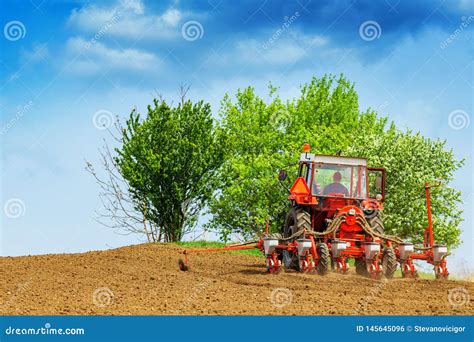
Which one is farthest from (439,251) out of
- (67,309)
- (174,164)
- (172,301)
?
(174,164)

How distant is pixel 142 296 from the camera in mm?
13062

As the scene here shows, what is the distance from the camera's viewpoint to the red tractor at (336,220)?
1611 centimetres

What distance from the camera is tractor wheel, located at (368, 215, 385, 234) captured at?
58.0ft

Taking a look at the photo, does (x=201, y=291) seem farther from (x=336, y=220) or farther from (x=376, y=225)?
(x=376, y=225)

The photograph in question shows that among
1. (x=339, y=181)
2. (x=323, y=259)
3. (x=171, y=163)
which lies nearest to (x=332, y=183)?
(x=339, y=181)

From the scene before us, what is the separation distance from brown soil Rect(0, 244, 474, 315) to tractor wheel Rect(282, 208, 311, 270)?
2.42ft

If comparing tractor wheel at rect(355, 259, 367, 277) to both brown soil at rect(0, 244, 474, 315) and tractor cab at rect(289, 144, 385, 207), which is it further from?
tractor cab at rect(289, 144, 385, 207)

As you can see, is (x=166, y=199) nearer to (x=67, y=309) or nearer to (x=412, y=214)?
(x=412, y=214)

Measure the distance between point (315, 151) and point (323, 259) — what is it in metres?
16.9

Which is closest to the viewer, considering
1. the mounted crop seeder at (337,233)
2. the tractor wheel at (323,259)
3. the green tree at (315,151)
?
the tractor wheel at (323,259)

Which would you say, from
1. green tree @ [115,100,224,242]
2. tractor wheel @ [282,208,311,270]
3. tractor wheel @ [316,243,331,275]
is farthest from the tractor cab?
green tree @ [115,100,224,242]

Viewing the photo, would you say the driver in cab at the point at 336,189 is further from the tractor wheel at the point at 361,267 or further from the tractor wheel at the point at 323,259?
the tractor wheel at the point at 323,259

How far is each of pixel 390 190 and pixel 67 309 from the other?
58.6ft

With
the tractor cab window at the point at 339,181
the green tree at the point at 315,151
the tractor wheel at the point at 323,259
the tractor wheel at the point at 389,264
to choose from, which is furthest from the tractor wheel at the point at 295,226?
the green tree at the point at 315,151
